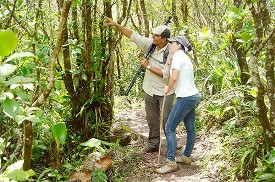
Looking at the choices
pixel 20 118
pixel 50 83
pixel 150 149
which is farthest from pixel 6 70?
pixel 150 149

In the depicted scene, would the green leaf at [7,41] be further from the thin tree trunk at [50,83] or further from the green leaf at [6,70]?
the thin tree trunk at [50,83]

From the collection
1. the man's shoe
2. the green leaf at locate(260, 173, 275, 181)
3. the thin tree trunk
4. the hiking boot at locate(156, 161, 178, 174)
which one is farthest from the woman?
the thin tree trunk

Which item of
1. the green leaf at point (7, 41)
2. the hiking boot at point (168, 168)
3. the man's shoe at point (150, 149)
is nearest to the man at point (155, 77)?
the man's shoe at point (150, 149)

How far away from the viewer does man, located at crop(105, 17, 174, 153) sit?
5.28m

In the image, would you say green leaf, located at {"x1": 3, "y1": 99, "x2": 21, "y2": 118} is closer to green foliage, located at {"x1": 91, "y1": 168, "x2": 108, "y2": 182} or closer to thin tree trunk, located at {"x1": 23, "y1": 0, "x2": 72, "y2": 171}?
thin tree trunk, located at {"x1": 23, "y1": 0, "x2": 72, "y2": 171}

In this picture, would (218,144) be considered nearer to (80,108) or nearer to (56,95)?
(80,108)

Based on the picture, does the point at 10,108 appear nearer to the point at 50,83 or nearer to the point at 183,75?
the point at 50,83

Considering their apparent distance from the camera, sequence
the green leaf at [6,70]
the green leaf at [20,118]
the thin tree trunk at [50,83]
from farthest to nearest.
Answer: the thin tree trunk at [50,83] → the green leaf at [20,118] → the green leaf at [6,70]

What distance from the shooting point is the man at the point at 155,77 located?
5.28 m

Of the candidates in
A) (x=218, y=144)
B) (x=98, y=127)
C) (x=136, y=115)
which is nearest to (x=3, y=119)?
(x=98, y=127)

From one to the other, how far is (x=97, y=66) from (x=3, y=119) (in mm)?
1629

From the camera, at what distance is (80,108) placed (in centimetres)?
571

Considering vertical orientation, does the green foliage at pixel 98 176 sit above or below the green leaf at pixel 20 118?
below

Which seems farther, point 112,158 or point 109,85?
point 109,85
